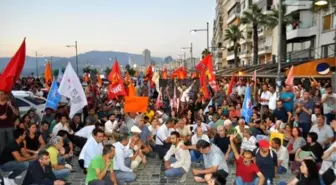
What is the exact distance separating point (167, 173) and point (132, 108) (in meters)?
3.90

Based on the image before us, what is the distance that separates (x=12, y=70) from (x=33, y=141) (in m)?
1.84

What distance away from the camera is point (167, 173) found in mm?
8969

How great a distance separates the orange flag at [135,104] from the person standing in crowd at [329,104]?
5520 mm

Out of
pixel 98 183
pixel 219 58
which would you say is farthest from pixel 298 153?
pixel 219 58

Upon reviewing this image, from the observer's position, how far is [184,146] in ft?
29.5

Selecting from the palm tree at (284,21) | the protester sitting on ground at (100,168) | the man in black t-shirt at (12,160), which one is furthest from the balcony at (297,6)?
the protester sitting on ground at (100,168)

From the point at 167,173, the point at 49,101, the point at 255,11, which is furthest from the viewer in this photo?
the point at 255,11

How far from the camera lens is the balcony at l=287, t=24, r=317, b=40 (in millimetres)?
34031

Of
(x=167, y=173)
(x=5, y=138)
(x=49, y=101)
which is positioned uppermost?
(x=49, y=101)

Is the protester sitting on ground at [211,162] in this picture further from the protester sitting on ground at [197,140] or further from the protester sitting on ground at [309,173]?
the protester sitting on ground at [309,173]

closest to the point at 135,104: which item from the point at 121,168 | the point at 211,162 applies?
the point at 121,168

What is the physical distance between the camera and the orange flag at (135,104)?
12.4m

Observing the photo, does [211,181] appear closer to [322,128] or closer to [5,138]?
[322,128]

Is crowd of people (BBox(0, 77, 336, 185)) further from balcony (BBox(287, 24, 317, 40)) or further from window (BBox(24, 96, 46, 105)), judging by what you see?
balcony (BBox(287, 24, 317, 40))
